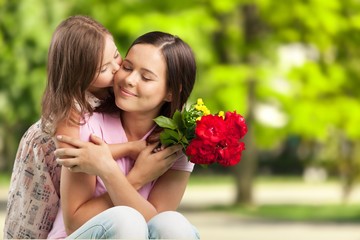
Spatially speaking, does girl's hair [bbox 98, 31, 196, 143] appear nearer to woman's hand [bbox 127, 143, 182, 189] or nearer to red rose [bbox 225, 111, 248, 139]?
woman's hand [bbox 127, 143, 182, 189]

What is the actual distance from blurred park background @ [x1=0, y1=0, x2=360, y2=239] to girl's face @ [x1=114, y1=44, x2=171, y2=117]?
10.7 meters

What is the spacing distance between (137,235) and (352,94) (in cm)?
1306

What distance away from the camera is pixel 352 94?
15.8 metres

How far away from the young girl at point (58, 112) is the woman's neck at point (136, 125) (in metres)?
0.09

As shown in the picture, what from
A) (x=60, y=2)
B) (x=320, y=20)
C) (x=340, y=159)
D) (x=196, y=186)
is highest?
(x=320, y=20)

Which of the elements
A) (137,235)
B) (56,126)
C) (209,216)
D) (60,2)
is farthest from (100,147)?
(60,2)

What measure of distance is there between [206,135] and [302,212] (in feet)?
39.1

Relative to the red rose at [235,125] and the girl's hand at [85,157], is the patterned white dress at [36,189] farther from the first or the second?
the red rose at [235,125]

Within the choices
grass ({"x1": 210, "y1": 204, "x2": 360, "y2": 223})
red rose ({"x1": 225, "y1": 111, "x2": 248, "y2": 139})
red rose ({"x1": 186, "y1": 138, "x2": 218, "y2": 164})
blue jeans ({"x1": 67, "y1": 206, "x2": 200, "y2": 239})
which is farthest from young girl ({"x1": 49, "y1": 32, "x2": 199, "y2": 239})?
grass ({"x1": 210, "y1": 204, "x2": 360, "y2": 223})

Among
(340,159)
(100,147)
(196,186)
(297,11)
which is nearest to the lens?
(100,147)

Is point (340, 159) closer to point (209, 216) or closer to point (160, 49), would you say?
point (209, 216)

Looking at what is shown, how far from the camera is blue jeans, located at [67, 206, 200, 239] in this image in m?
3.16

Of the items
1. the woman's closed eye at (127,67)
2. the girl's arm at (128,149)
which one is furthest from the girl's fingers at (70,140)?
the woman's closed eye at (127,67)

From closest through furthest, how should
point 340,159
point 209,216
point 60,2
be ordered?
point 209,216 < point 60,2 < point 340,159
